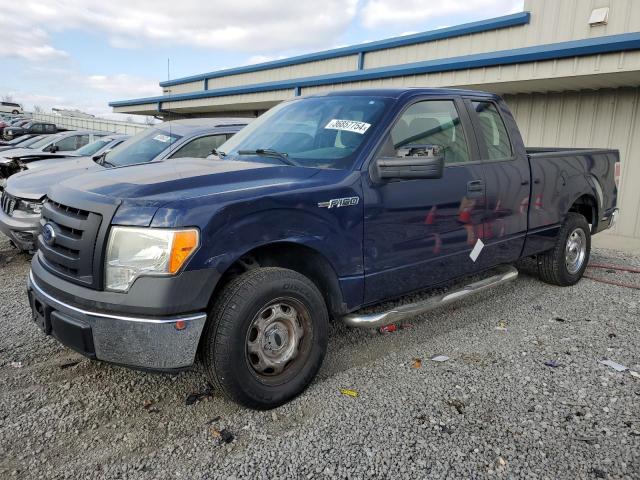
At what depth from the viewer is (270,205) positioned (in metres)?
2.93

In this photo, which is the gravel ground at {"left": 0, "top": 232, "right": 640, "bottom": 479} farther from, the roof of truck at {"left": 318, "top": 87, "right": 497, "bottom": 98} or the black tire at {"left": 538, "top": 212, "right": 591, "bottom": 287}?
the roof of truck at {"left": 318, "top": 87, "right": 497, "bottom": 98}

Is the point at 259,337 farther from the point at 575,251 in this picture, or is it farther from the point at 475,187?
the point at 575,251

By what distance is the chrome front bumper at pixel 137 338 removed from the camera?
2.63 metres

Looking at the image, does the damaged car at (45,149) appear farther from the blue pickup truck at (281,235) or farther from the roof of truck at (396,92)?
the roof of truck at (396,92)

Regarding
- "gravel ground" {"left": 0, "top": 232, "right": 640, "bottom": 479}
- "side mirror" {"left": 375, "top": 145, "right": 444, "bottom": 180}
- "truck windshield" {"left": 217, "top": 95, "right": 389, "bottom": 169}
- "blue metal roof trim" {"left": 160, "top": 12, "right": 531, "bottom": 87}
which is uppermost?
"blue metal roof trim" {"left": 160, "top": 12, "right": 531, "bottom": 87}

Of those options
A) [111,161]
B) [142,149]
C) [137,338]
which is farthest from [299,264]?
[111,161]

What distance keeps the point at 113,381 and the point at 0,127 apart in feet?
106

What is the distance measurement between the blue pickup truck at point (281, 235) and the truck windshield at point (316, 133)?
0.02 meters

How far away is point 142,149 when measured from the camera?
6703 mm

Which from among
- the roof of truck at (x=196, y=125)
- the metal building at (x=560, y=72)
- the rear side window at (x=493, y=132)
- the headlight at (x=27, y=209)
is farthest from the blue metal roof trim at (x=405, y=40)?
the rear side window at (x=493, y=132)

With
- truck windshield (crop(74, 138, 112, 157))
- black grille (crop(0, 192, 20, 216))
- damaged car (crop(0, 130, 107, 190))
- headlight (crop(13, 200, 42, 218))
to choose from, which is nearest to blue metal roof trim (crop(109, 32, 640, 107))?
headlight (crop(13, 200, 42, 218))

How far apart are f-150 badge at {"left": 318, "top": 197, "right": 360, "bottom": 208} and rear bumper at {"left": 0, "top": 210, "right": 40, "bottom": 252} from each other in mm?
4013

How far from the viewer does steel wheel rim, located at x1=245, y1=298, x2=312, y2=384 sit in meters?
2.98

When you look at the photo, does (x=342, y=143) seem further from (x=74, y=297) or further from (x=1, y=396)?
(x=1, y=396)
